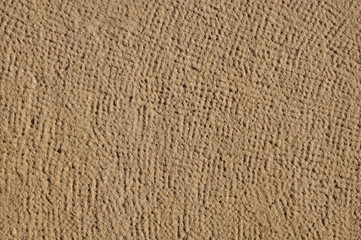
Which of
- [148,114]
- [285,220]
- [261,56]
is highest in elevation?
[261,56]

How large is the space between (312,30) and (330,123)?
27cm

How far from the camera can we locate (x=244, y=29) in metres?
2.09

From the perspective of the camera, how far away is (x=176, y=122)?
2.04 metres

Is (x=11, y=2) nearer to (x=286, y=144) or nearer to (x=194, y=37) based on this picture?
(x=194, y=37)

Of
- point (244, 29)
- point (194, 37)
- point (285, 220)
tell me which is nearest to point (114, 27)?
point (194, 37)

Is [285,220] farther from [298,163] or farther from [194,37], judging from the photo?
[194,37]

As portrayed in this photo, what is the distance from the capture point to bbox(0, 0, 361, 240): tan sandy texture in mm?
1997

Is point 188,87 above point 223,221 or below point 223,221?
above

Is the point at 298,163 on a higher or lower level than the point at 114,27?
lower

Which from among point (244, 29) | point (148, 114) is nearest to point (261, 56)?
point (244, 29)

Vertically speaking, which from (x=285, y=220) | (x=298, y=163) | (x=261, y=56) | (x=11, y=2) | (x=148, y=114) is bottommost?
(x=285, y=220)

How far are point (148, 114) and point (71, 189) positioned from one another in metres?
0.29

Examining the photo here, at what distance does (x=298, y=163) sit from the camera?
2061 mm

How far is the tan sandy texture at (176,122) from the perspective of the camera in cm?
200
